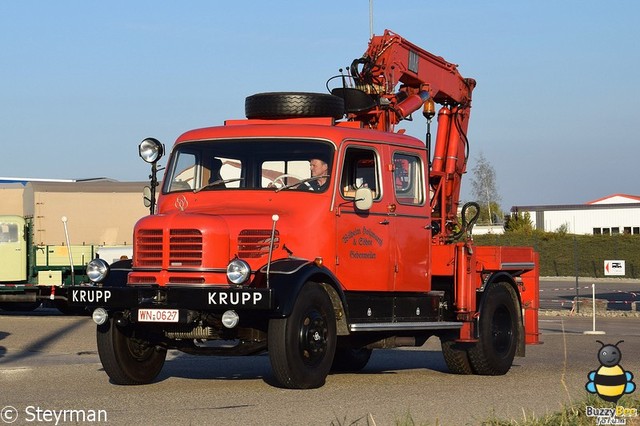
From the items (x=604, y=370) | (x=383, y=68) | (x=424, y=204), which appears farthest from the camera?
(x=383, y=68)

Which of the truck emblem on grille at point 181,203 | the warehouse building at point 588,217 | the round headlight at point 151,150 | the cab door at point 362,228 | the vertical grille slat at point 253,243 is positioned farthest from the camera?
the warehouse building at point 588,217

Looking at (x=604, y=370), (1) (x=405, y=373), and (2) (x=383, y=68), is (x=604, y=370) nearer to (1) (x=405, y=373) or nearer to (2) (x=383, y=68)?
(1) (x=405, y=373)

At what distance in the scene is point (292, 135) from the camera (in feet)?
42.3

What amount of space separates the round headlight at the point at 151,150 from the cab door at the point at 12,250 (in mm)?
17518

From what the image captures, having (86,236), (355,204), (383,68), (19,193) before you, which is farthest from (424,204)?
(19,193)

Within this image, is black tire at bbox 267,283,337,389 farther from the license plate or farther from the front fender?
the license plate

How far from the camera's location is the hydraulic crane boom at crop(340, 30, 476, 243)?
15.0 meters

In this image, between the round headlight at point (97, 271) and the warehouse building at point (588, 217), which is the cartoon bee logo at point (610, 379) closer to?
the round headlight at point (97, 271)

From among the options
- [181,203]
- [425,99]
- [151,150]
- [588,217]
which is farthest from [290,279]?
[588,217]

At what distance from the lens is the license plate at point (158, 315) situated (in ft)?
37.2

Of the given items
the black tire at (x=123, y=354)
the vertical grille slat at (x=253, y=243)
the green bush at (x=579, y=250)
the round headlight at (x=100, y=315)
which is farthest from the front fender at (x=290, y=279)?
the green bush at (x=579, y=250)

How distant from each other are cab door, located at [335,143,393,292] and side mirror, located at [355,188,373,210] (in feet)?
0.80

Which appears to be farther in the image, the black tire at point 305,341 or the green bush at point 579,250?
the green bush at point 579,250

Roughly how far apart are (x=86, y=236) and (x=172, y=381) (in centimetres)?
2043
